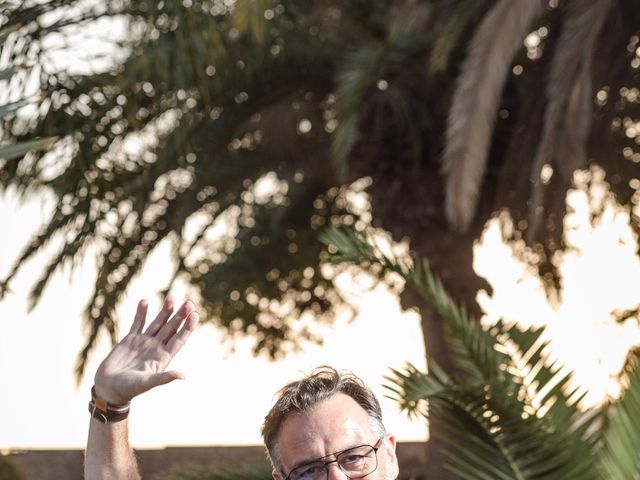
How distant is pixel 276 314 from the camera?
16734 mm

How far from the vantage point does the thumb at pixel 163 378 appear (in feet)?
9.84

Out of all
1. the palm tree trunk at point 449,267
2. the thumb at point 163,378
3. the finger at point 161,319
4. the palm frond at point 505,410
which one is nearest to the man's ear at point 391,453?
the thumb at point 163,378

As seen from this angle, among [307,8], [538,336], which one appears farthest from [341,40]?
[538,336]

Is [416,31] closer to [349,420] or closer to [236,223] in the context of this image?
[236,223]

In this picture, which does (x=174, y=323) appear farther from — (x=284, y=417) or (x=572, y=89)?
(x=572, y=89)

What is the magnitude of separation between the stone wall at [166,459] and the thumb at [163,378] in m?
11.5

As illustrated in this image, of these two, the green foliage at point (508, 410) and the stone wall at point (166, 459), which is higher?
the stone wall at point (166, 459)

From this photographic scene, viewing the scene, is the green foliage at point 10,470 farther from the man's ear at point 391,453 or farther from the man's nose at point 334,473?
the man's nose at point 334,473

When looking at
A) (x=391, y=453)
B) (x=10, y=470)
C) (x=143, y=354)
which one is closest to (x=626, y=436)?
(x=391, y=453)

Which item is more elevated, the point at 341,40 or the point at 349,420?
the point at 341,40

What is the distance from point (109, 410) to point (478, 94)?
6.73 meters

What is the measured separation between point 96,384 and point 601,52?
8.27 m

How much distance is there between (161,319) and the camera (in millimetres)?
3381

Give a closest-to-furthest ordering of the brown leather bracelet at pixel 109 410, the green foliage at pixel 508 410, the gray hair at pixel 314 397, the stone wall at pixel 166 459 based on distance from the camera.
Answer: the gray hair at pixel 314 397 → the brown leather bracelet at pixel 109 410 → the green foliage at pixel 508 410 → the stone wall at pixel 166 459
